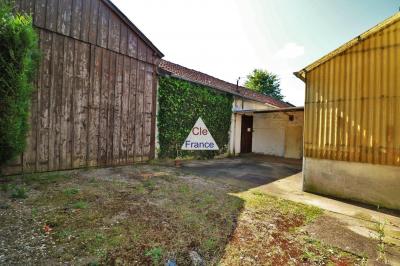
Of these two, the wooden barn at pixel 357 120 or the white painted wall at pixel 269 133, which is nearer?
the wooden barn at pixel 357 120

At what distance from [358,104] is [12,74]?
765 cm

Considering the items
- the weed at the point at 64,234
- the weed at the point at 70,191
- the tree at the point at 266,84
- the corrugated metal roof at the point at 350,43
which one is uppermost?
the tree at the point at 266,84

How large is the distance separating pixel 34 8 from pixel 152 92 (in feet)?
13.7

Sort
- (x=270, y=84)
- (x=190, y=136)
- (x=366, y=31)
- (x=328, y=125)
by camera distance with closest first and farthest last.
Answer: (x=366, y=31), (x=328, y=125), (x=190, y=136), (x=270, y=84)

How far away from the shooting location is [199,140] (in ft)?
35.8

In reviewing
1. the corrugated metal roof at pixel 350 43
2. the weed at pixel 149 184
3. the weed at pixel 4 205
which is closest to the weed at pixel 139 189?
the weed at pixel 149 184

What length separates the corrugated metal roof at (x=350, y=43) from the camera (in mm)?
4754

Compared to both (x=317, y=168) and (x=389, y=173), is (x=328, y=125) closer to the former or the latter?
(x=317, y=168)

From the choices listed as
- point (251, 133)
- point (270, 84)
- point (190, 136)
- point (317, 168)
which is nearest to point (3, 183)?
point (190, 136)

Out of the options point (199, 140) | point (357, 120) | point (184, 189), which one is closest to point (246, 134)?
point (199, 140)

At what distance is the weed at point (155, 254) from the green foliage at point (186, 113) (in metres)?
6.51

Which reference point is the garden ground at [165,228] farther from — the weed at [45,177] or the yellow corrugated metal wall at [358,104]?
the yellow corrugated metal wall at [358,104]

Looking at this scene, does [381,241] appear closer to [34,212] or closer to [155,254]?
[155,254]

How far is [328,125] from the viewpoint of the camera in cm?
557
